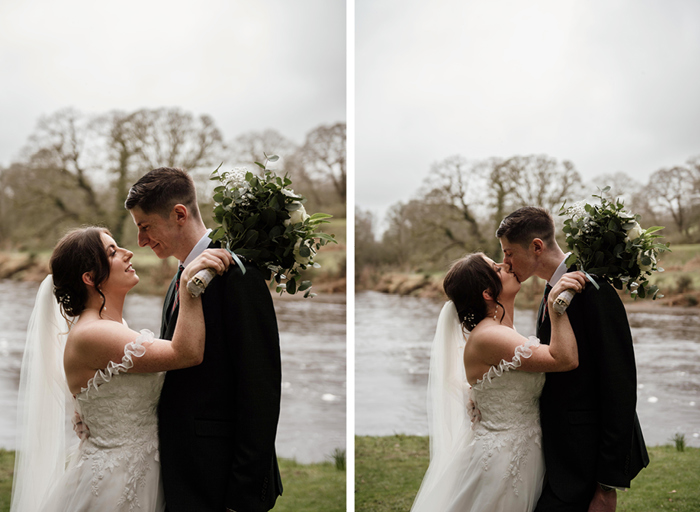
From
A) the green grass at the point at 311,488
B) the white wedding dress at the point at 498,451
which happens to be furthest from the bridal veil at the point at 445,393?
the green grass at the point at 311,488

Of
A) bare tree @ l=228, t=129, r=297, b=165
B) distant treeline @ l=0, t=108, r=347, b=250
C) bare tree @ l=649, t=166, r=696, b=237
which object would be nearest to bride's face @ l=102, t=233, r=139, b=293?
distant treeline @ l=0, t=108, r=347, b=250

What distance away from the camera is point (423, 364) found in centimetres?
699

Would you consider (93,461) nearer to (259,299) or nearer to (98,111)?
(259,299)

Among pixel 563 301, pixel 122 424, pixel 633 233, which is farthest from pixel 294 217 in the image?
pixel 633 233

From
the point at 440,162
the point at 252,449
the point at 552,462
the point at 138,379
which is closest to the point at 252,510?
the point at 252,449

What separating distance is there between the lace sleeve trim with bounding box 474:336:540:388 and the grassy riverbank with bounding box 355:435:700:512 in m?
3.34

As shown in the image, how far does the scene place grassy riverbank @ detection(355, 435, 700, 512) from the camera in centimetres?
516

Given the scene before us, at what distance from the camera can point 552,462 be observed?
265 centimetres

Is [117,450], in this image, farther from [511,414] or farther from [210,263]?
[511,414]

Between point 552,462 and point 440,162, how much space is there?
493cm

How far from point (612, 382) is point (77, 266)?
2373mm

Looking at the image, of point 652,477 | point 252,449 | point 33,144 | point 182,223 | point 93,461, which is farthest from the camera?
point 33,144

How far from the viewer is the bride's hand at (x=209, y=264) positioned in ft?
7.04

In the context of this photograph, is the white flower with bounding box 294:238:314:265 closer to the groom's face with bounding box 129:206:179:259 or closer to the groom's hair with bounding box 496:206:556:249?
the groom's face with bounding box 129:206:179:259
